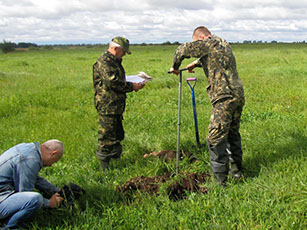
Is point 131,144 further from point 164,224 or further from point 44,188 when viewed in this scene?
point 164,224

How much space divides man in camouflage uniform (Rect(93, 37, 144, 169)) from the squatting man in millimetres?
1473

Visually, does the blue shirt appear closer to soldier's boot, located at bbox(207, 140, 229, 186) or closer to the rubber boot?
soldier's boot, located at bbox(207, 140, 229, 186)

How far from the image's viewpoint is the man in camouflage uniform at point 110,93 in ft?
15.0

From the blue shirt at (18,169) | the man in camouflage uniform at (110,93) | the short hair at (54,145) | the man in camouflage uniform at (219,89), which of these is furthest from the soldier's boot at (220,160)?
the blue shirt at (18,169)

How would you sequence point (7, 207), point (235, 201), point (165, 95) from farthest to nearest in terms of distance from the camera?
point (165, 95) < point (235, 201) < point (7, 207)

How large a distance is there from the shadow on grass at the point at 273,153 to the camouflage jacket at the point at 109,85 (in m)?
2.29

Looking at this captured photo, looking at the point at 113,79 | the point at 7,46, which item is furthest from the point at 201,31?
the point at 7,46

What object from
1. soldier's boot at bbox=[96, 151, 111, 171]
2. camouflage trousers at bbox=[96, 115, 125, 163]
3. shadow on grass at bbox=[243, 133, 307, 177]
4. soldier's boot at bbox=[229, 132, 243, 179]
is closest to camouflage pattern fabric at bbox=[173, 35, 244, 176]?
soldier's boot at bbox=[229, 132, 243, 179]

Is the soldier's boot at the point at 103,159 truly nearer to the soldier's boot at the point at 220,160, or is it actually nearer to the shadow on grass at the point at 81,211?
the shadow on grass at the point at 81,211

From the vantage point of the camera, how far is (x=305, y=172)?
3.83m

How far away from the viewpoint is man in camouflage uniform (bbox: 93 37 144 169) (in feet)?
15.0

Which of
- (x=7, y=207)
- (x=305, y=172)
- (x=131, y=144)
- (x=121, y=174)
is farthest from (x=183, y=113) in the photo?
(x=7, y=207)

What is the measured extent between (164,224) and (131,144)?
2.62 metres

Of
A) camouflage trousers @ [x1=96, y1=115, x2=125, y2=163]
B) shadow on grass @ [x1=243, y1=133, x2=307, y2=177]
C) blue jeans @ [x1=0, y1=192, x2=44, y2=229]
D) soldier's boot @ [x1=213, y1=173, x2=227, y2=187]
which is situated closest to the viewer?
blue jeans @ [x1=0, y1=192, x2=44, y2=229]
